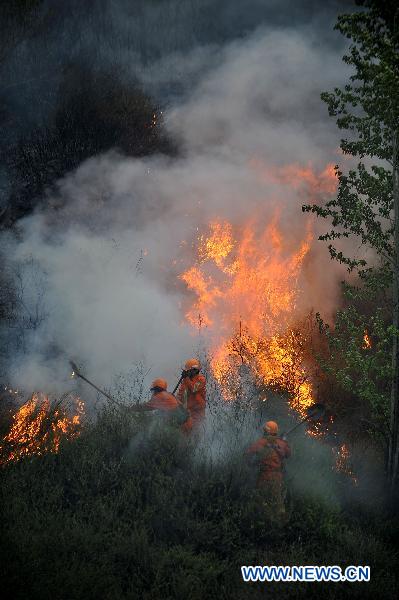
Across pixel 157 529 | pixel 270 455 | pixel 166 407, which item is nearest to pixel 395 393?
pixel 270 455

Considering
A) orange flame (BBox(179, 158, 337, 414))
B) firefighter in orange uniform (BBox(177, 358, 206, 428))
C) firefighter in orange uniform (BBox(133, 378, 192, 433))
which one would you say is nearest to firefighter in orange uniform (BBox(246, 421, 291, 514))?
firefighter in orange uniform (BBox(133, 378, 192, 433))

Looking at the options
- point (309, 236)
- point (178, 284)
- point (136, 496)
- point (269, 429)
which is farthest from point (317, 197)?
point (136, 496)

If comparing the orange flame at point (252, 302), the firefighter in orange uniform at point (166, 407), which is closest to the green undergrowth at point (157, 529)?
the firefighter in orange uniform at point (166, 407)

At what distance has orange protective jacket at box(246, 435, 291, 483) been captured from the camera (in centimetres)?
583

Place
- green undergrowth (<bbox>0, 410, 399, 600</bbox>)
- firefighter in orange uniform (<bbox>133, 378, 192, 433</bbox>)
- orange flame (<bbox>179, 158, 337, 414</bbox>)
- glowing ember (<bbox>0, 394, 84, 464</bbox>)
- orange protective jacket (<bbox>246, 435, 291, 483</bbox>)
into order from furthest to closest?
orange flame (<bbox>179, 158, 337, 414</bbox>)
firefighter in orange uniform (<bbox>133, 378, 192, 433</bbox>)
glowing ember (<bbox>0, 394, 84, 464</bbox>)
orange protective jacket (<bbox>246, 435, 291, 483</bbox>)
green undergrowth (<bbox>0, 410, 399, 600</bbox>)

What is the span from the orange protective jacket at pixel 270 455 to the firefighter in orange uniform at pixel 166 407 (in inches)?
61.9

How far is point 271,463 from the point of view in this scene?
5863 millimetres

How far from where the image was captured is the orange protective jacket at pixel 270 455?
583 centimetres

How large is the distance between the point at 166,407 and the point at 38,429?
6.89ft

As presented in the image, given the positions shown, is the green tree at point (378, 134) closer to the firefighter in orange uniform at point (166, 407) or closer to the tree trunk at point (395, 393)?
the tree trunk at point (395, 393)

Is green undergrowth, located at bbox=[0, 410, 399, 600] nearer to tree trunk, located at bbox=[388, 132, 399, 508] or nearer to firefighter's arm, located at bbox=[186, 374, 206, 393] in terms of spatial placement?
tree trunk, located at bbox=[388, 132, 399, 508]

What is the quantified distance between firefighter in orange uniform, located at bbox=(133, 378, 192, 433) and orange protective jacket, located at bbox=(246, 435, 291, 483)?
5.16 ft

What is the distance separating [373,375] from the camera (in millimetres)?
11875

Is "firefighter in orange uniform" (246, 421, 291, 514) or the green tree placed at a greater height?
the green tree
